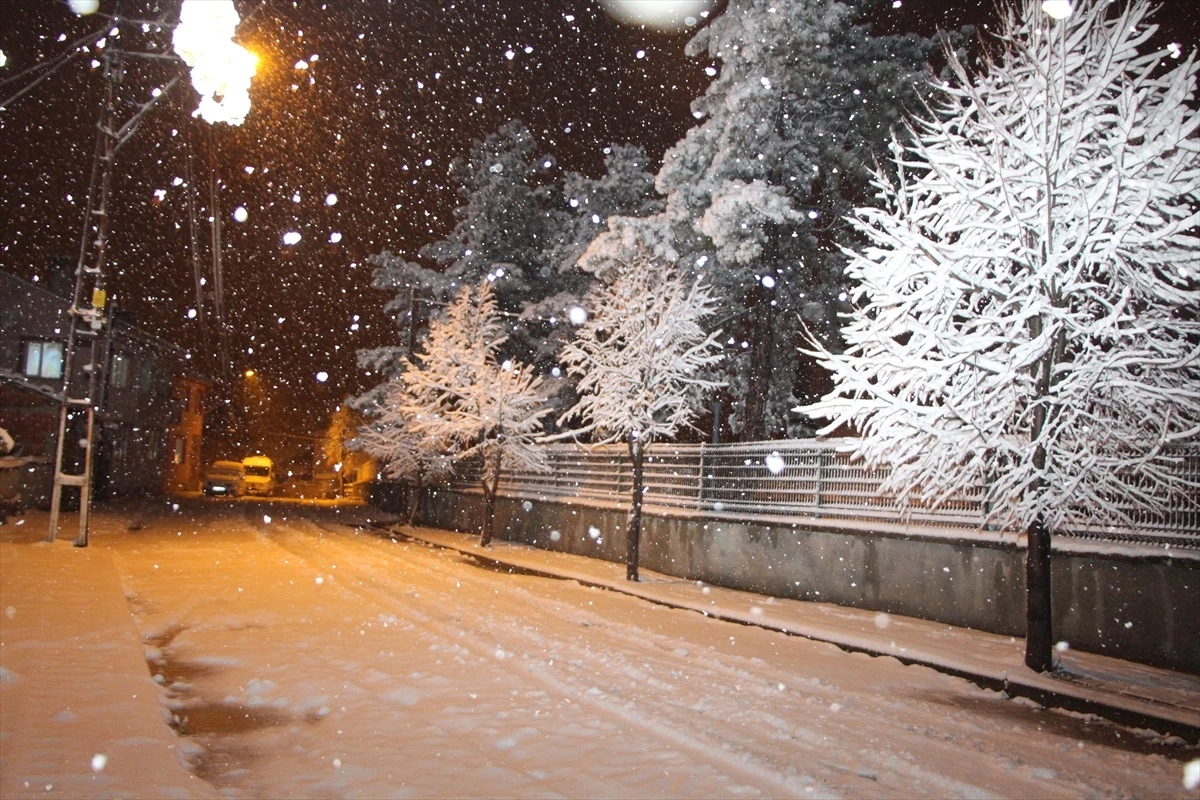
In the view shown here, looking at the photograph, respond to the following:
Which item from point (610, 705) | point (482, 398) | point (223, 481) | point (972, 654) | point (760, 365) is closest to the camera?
point (610, 705)

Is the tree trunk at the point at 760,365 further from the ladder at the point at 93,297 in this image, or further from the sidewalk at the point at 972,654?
the ladder at the point at 93,297

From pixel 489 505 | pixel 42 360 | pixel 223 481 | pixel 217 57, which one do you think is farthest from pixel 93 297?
pixel 223 481

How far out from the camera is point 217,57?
10773 millimetres

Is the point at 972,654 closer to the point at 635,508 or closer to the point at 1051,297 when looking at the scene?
the point at 1051,297

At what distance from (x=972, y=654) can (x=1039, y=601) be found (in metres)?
1.12

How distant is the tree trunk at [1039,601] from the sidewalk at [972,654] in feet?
0.58

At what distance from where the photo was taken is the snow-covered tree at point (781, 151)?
20406 mm

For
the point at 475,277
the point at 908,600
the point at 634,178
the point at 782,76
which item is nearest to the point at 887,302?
the point at 908,600

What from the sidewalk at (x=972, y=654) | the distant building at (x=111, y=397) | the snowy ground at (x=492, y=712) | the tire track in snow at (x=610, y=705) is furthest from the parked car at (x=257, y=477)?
the snowy ground at (x=492, y=712)

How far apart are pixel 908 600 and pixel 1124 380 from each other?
A: 5.41 meters

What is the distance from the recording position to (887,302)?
10.6m

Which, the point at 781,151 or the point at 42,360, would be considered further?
the point at 42,360

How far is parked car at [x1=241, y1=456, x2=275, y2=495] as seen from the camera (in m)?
60.7

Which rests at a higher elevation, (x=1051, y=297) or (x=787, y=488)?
(x=1051, y=297)
